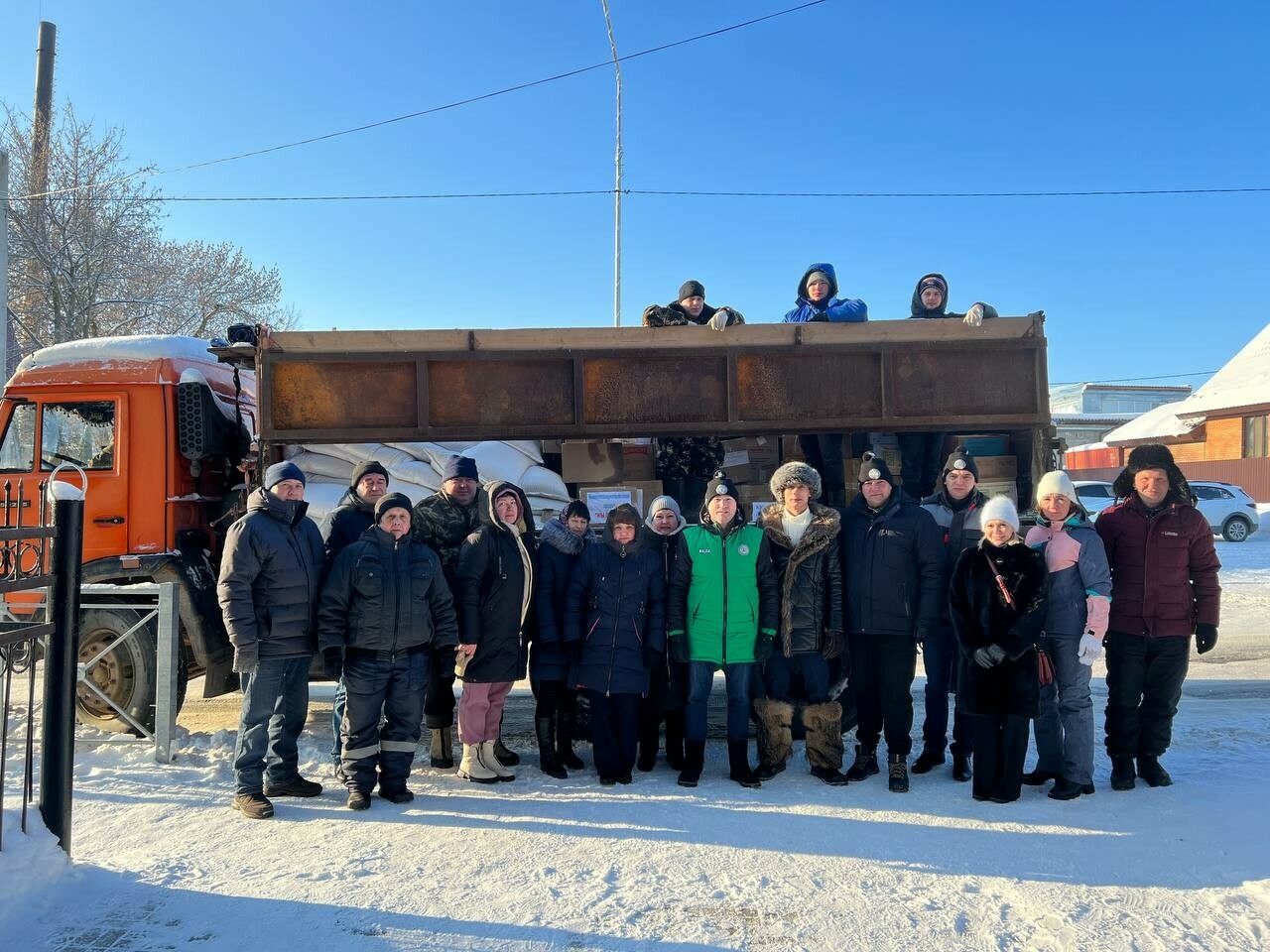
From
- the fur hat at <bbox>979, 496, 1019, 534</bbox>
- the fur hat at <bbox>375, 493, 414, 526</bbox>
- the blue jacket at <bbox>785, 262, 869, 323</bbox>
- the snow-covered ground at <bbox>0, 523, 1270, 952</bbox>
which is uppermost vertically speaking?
the blue jacket at <bbox>785, 262, 869, 323</bbox>

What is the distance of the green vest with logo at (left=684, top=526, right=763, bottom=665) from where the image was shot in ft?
14.5

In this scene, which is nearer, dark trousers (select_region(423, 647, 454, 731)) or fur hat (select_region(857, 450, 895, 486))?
fur hat (select_region(857, 450, 895, 486))

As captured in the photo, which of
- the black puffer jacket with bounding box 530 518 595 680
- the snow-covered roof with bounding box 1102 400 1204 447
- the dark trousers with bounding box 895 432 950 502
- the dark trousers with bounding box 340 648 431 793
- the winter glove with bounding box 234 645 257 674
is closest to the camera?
the winter glove with bounding box 234 645 257 674

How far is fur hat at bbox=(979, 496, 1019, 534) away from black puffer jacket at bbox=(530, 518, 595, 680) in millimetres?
2126

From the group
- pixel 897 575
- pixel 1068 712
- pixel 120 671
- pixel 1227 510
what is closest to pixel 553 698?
pixel 897 575

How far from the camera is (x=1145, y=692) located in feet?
14.6

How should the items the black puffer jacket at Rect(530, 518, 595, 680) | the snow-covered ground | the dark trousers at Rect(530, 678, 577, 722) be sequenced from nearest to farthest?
the snow-covered ground → the black puffer jacket at Rect(530, 518, 595, 680) → the dark trousers at Rect(530, 678, 577, 722)

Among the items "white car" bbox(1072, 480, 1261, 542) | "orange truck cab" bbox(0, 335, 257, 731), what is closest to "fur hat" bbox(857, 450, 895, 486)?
"orange truck cab" bbox(0, 335, 257, 731)

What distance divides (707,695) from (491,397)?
7.68 ft

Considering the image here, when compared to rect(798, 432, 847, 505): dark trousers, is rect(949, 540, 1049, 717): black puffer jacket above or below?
below

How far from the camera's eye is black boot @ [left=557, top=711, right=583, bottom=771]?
15.6 ft

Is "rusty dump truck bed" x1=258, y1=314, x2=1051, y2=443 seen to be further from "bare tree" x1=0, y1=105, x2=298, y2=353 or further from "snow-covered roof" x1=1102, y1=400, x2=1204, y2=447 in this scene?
"snow-covered roof" x1=1102, y1=400, x2=1204, y2=447

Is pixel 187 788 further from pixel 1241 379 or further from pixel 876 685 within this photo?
pixel 1241 379

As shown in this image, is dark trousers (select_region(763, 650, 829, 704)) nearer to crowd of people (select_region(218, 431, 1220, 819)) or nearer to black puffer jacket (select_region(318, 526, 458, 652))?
crowd of people (select_region(218, 431, 1220, 819))
